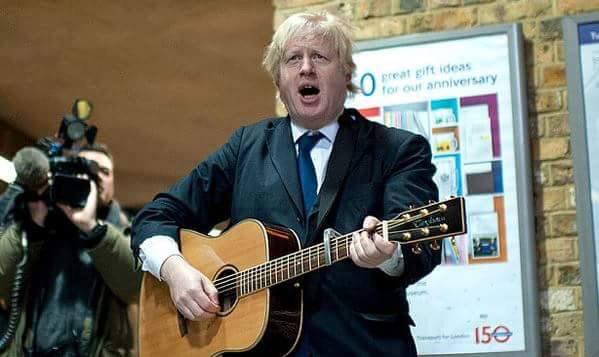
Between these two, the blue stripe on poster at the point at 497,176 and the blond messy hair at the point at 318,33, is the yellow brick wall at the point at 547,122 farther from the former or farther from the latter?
the blond messy hair at the point at 318,33

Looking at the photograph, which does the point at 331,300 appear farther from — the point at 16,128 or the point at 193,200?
the point at 16,128

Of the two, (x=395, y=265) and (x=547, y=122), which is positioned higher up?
(x=547, y=122)

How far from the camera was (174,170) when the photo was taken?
306 inches

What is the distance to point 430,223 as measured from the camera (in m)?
2.01

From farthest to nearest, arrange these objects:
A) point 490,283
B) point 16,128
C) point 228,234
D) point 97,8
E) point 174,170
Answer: point 174,170
point 16,128
point 97,8
point 490,283
point 228,234

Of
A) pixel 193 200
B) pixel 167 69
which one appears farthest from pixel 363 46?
pixel 167 69

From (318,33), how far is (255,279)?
56 centimetres

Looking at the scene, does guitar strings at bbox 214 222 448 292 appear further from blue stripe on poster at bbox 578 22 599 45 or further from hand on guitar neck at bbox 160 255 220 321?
blue stripe on poster at bbox 578 22 599 45

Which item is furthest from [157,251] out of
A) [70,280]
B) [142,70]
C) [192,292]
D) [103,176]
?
[142,70]

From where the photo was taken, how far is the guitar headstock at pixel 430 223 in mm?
1993

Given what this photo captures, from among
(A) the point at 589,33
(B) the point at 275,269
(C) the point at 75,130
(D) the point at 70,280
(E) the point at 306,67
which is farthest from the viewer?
(C) the point at 75,130

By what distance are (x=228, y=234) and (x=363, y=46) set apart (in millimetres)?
1182

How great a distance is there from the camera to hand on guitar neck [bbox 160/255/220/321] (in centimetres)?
233

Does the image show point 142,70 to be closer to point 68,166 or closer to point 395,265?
point 68,166
